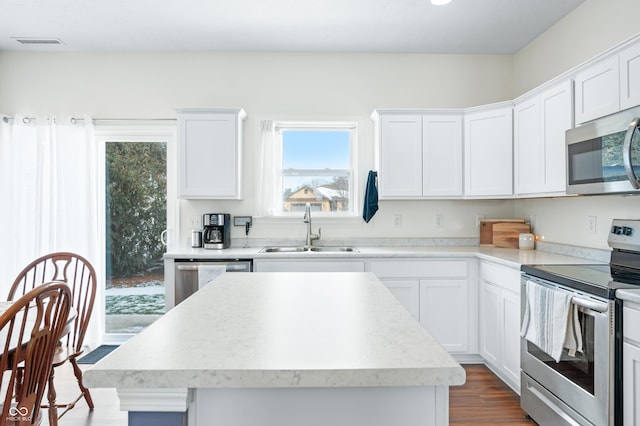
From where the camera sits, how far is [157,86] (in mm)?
3857

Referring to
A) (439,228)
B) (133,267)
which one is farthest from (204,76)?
(439,228)

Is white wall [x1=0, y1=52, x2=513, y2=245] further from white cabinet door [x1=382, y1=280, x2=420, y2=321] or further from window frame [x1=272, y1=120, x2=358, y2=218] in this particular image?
white cabinet door [x1=382, y1=280, x2=420, y2=321]

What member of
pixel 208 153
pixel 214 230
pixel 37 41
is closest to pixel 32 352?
pixel 214 230

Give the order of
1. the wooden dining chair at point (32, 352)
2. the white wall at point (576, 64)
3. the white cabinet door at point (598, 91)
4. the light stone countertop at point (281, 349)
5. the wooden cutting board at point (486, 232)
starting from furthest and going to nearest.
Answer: the wooden cutting board at point (486, 232) < the white wall at point (576, 64) < the white cabinet door at point (598, 91) < the wooden dining chair at point (32, 352) < the light stone countertop at point (281, 349)

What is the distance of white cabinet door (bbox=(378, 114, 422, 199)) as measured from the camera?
3.58 m

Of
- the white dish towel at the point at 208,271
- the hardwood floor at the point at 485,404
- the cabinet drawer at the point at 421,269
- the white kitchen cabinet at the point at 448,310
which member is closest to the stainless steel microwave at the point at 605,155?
the cabinet drawer at the point at 421,269

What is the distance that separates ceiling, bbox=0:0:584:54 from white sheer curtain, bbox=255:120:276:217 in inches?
30.8

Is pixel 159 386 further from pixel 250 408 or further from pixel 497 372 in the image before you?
pixel 497 372

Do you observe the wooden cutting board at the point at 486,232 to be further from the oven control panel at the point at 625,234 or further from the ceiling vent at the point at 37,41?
the ceiling vent at the point at 37,41

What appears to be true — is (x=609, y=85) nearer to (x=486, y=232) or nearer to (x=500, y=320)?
(x=500, y=320)

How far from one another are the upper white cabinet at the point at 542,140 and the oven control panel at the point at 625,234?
37cm

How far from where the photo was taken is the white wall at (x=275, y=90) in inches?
151

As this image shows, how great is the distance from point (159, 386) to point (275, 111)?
3.31m

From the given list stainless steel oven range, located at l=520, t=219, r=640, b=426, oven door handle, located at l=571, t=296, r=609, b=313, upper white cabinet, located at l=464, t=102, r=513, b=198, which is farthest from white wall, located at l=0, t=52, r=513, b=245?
oven door handle, located at l=571, t=296, r=609, b=313
